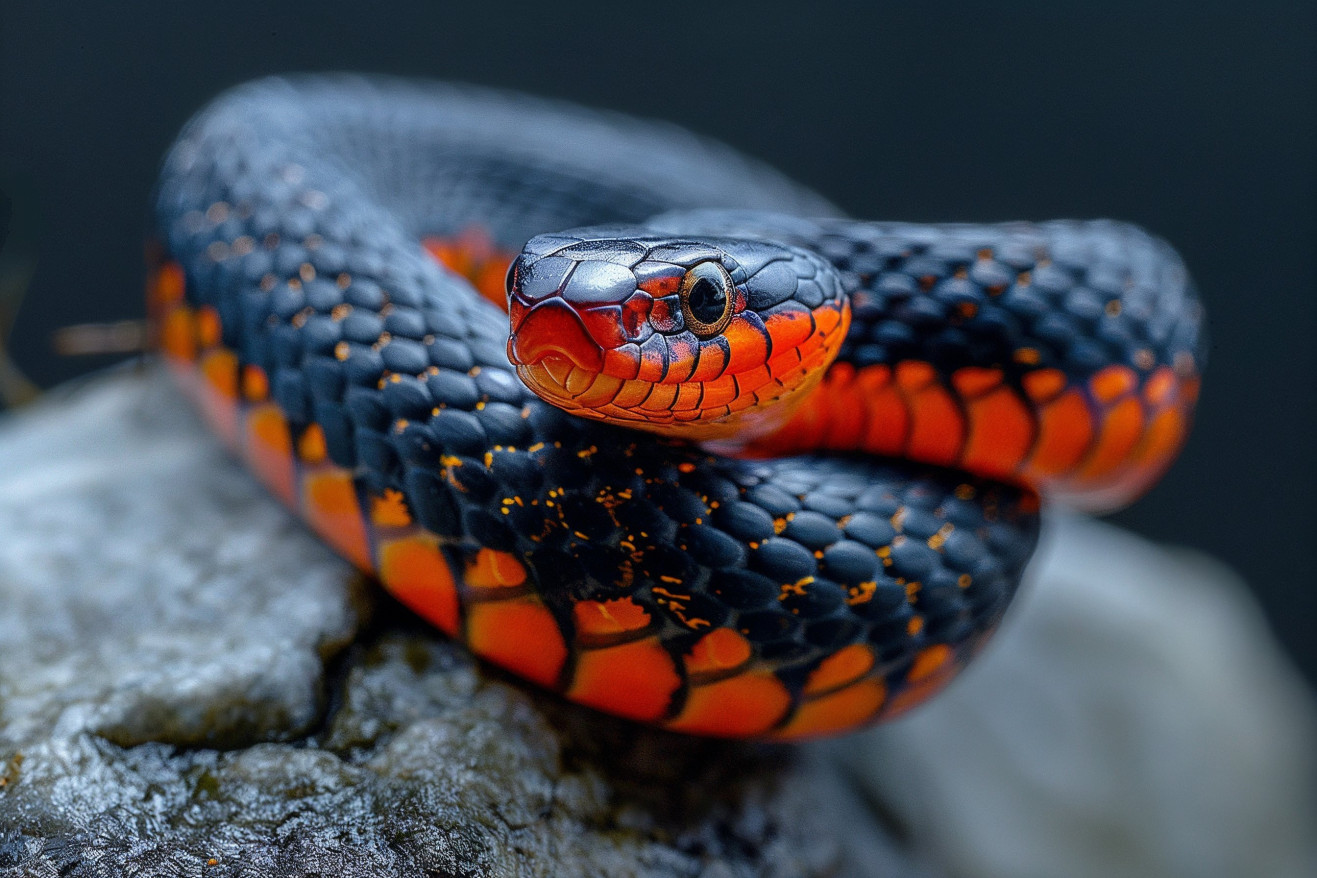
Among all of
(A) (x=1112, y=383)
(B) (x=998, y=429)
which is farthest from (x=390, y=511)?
(A) (x=1112, y=383)

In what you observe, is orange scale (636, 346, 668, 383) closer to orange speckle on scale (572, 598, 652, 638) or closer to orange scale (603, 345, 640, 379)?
orange scale (603, 345, 640, 379)

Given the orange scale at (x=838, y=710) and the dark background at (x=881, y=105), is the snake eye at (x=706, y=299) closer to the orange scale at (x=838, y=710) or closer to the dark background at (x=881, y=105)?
the orange scale at (x=838, y=710)

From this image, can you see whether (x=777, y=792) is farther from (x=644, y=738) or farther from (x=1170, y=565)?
(x=1170, y=565)

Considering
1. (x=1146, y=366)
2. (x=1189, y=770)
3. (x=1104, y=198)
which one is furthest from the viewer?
(x=1104, y=198)

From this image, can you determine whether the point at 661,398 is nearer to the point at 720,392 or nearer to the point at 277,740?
the point at 720,392

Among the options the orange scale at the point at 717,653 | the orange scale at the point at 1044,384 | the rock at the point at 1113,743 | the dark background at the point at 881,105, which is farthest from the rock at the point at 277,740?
the dark background at the point at 881,105

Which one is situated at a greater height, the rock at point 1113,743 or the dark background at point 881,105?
the dark background at point 881,105

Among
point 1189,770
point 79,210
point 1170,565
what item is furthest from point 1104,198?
point 79,210
